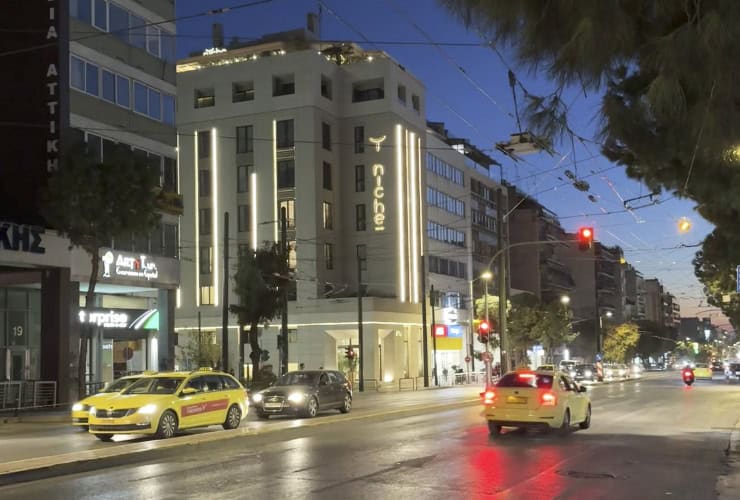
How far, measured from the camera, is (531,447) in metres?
17.2

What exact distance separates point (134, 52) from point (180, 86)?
113ft

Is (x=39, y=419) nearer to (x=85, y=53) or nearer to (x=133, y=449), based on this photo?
(x=133, y=449)

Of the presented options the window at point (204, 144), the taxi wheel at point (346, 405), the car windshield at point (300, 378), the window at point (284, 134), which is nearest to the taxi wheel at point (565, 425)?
the car windshield at point (300, 378)

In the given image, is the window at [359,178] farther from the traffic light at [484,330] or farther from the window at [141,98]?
the window at [141,98]

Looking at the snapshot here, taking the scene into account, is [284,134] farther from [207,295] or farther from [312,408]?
[312,408]

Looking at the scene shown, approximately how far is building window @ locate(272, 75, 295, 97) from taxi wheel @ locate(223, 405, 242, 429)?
47746 millimetres

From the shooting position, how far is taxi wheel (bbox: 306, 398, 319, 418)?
27.1 m

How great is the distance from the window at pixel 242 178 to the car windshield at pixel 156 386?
1923 inches

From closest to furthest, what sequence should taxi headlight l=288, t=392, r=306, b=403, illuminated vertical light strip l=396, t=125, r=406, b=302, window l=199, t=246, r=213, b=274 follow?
taxi headlight l=288, t=392, r=306, b=403 → illuminated vertical light strip l=396, t=125, r=406, b=302 → window l=199, t=246, r=213, b=274

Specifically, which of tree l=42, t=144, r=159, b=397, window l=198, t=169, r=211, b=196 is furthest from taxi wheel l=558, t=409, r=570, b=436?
window l=198, t=169, r=211, b=196

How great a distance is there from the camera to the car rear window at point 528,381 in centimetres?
1998

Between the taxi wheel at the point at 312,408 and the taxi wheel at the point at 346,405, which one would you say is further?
the taxi wheel at the point at 346,405

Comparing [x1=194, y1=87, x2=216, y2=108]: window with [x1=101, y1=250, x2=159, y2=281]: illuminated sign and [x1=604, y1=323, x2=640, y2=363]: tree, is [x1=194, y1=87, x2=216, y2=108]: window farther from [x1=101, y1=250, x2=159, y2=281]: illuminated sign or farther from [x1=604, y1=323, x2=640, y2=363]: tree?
[x1=604, y1=323, x2=640, y2=363]: tree

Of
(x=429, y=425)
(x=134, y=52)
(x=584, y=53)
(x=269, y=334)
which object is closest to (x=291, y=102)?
(x=269, y=334)
